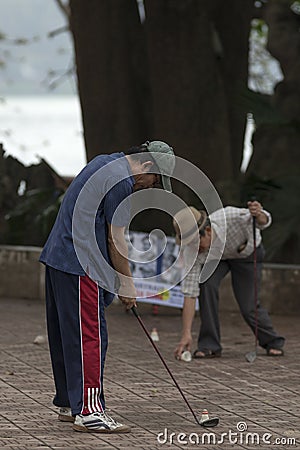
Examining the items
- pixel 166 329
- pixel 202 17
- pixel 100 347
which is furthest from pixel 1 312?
pixel 100 347

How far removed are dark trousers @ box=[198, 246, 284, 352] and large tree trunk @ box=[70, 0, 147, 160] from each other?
14.4ft

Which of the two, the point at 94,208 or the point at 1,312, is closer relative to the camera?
the point at 94,208

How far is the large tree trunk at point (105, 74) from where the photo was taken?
587 inches

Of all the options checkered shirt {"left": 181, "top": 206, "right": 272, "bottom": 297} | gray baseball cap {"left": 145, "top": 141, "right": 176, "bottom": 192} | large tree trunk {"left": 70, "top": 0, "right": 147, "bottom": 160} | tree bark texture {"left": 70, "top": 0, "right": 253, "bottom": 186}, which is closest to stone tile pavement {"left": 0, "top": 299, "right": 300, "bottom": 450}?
checkered shirt {"left": 181, "top": 206, "right": 272, "bottom": 297}

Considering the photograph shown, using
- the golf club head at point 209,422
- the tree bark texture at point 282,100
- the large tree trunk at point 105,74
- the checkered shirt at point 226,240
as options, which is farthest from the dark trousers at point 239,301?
the large tree trunk at point 105,74

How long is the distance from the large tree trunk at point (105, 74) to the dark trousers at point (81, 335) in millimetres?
7265

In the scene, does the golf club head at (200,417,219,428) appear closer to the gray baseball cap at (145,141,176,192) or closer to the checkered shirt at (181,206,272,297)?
the gray baseball cap at (145,141,176,192)

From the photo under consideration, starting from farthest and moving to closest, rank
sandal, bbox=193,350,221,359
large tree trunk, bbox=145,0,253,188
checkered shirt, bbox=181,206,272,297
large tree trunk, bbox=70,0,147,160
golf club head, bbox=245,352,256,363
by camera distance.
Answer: large tree trunk, bbox=70,0,147,160 < large tree trunk, bbox=145,0,253,188 < sandal, bbox=193,350,221,359 < golf club head, bbox=245,352,256,363 < checkered shirt, bbox=181,206,272,297

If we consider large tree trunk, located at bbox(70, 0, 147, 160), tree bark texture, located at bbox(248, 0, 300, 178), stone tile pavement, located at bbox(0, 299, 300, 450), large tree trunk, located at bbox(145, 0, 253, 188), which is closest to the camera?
stone tile pavement, located at bbox(0, 299, 300, 450)

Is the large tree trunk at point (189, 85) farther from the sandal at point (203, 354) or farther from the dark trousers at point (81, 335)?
the dark trousers at point (81, 335)

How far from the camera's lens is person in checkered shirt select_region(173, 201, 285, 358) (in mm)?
10164

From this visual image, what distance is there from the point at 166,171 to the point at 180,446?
165cm

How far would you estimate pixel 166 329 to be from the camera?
1241cm

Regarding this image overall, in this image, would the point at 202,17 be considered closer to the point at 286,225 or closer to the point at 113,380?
the point at 286,225
